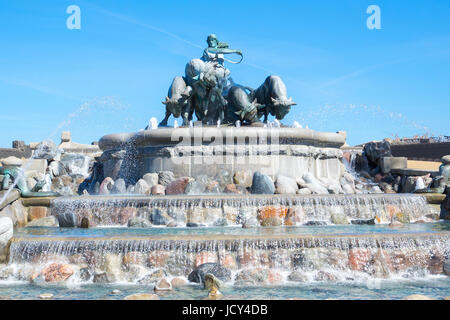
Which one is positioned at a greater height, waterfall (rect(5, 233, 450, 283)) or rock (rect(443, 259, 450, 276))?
waterfall (rect(5, 233, 450, 283))

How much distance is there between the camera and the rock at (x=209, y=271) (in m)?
7.12

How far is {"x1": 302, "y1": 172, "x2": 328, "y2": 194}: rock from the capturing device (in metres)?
14.8

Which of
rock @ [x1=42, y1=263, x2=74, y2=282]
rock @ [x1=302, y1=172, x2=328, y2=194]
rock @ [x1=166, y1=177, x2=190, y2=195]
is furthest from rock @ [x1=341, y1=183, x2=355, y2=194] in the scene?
rock @ [x1=42, y1=263, x2=74, y2=282]

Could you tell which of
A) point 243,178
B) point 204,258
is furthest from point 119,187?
point 204,258

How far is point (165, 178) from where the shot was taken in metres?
14.9

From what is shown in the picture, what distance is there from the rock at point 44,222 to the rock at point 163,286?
17.4 ft

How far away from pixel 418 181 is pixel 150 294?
12.1 meters

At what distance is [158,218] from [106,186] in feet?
17.3

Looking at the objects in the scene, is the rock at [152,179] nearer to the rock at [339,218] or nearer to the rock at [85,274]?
the rock at [339,218]

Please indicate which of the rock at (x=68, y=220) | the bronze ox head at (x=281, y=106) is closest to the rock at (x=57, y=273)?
the rock at (x=68, y=220)

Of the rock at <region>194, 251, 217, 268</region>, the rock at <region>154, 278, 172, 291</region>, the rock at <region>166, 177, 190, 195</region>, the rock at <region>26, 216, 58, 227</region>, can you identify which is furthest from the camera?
the rock at <region>166, 177, 190, 195</region>

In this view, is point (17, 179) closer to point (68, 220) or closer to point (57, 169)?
point (68, 220)

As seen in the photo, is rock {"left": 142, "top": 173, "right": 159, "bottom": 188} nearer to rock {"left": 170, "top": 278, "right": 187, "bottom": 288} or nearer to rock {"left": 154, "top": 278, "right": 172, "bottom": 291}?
rock {"left": 170, "top": 278, "right": 187, "bottom": 288}

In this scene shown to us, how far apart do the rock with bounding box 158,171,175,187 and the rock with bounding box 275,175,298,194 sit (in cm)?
311
